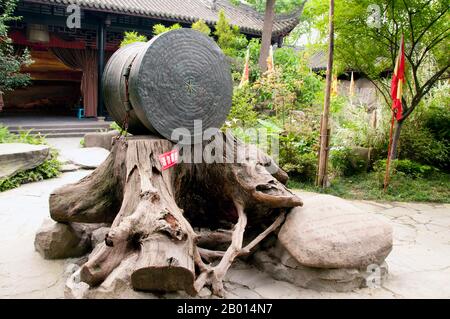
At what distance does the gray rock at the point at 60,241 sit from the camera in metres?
3.69

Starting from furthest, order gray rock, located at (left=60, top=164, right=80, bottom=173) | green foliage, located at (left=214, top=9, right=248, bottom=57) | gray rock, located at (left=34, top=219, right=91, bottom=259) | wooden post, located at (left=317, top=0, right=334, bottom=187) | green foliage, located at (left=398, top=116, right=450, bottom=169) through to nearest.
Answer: green foliage, located at (left=214, top=9, right=248, bottom=57) < green foliage, located at (left=398, top=116, right=450, bottom=169) < gray rock, located at (left=60, top=164, right=80, bottom=173) < wooden post, located at (left=317, top=0, right=334, bottom=187) < gray rock, located at (left=34, top=219, right=91, bottom=259)

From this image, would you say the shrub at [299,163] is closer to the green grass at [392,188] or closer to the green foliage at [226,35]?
the green grass at [392,188]

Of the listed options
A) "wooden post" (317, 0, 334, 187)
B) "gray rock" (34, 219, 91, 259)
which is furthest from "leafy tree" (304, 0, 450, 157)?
"gray rock" (34, 219, 91, 259)

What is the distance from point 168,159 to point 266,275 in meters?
1.24

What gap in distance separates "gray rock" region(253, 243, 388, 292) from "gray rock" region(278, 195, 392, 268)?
0.07m

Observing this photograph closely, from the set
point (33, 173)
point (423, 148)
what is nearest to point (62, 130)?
point (33, 173)

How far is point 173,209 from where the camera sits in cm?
296

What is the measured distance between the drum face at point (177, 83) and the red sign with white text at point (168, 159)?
0.14 metres

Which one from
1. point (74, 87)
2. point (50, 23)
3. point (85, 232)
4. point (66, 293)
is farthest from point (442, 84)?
point (74, 87)

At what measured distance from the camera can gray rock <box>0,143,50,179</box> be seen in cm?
673

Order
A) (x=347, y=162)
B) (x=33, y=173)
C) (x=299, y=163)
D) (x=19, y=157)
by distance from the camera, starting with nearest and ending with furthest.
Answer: (x=19, y=157)
(x=33, y=173)
(x=299, y=163)
(x=347, y=162)

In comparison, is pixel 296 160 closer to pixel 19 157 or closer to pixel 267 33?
pixel 19 157

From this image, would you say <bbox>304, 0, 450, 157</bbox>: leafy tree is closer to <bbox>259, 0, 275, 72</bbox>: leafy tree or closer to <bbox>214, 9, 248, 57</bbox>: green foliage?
<bbox>214, 9, 248, 57</bbox>: green foliage
